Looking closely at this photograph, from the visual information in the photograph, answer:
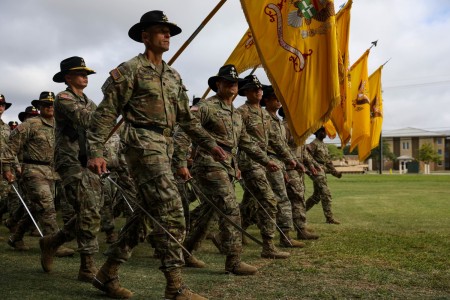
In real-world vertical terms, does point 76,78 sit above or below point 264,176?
above

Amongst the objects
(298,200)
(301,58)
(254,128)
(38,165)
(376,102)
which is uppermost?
(376,102)

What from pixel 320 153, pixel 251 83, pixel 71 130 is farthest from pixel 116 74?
pixel 320 153

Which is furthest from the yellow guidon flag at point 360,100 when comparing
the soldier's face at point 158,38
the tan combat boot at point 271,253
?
the soldier's face at point 158,38

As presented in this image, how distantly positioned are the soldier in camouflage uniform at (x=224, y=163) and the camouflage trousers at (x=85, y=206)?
1.31m

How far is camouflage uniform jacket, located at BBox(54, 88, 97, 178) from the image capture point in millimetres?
6074

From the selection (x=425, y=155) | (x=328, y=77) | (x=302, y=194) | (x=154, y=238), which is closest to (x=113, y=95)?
(x=154, y=238)

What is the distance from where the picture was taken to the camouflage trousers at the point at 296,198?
988 centimetres

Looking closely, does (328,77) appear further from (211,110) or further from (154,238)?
(154,238)

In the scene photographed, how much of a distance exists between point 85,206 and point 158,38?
2042mm

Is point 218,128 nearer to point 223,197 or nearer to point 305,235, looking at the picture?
point 223,197

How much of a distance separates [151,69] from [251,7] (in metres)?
2.47

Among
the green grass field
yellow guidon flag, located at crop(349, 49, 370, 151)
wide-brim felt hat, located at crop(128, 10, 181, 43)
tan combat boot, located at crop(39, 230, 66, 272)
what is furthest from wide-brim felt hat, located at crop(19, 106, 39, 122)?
yellow guidon flag, located at crop(349, 49, 370, 151)

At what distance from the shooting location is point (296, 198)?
32.9ft

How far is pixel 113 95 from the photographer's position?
16.6 feet
